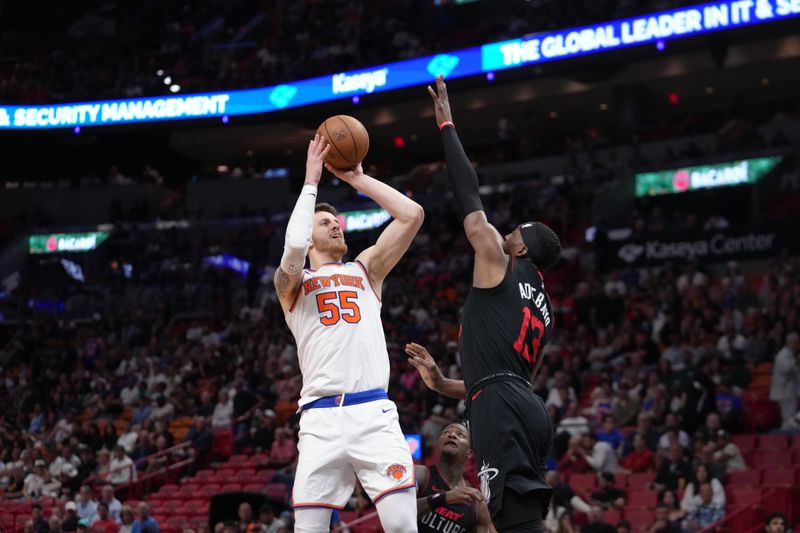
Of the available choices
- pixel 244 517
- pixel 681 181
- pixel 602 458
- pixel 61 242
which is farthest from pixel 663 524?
pixel 61 242

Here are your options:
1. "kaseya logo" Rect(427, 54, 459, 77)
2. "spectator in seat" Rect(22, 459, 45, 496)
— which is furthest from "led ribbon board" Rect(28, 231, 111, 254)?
"spectator in seat" Rect(22, 459, 45, 496)

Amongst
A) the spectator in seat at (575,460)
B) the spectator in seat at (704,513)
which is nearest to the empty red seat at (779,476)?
the spectator in seat at (704,513)

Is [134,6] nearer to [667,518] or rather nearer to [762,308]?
[762,308]

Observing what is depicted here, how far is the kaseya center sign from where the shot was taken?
24.3 meters

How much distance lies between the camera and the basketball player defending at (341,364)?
5457mm

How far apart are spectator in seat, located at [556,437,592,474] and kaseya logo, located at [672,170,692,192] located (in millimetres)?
12764

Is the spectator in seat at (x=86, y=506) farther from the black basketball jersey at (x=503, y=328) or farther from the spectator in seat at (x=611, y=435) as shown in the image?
the black basketball jersey at (x=503, y=328)

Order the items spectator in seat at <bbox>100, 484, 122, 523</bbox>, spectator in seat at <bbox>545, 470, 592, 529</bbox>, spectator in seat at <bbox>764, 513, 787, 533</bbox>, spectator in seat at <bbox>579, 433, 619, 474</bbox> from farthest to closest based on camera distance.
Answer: spectator in seat at <bbox>100, 484, 122, 523</bbox> → spectator in seat at <bbox>579, 433, 619, 474</bbox> → spectator in seat at <bbox>545, 470, 592, 529</bbox> → spectator in seat at <bbox>764, 513, 787, 533</bbox>

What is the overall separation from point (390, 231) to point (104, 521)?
389 inches

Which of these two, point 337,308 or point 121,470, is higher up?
point 337,308

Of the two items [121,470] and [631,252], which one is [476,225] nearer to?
[121,470]

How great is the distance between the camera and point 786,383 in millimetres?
14578

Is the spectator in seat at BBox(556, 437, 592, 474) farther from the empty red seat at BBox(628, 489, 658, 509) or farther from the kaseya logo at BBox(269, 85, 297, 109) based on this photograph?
the kaseya logo at BBox(269, 85, 297, 109)

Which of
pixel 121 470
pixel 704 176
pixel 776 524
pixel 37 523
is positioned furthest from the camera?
pixel 704 176
